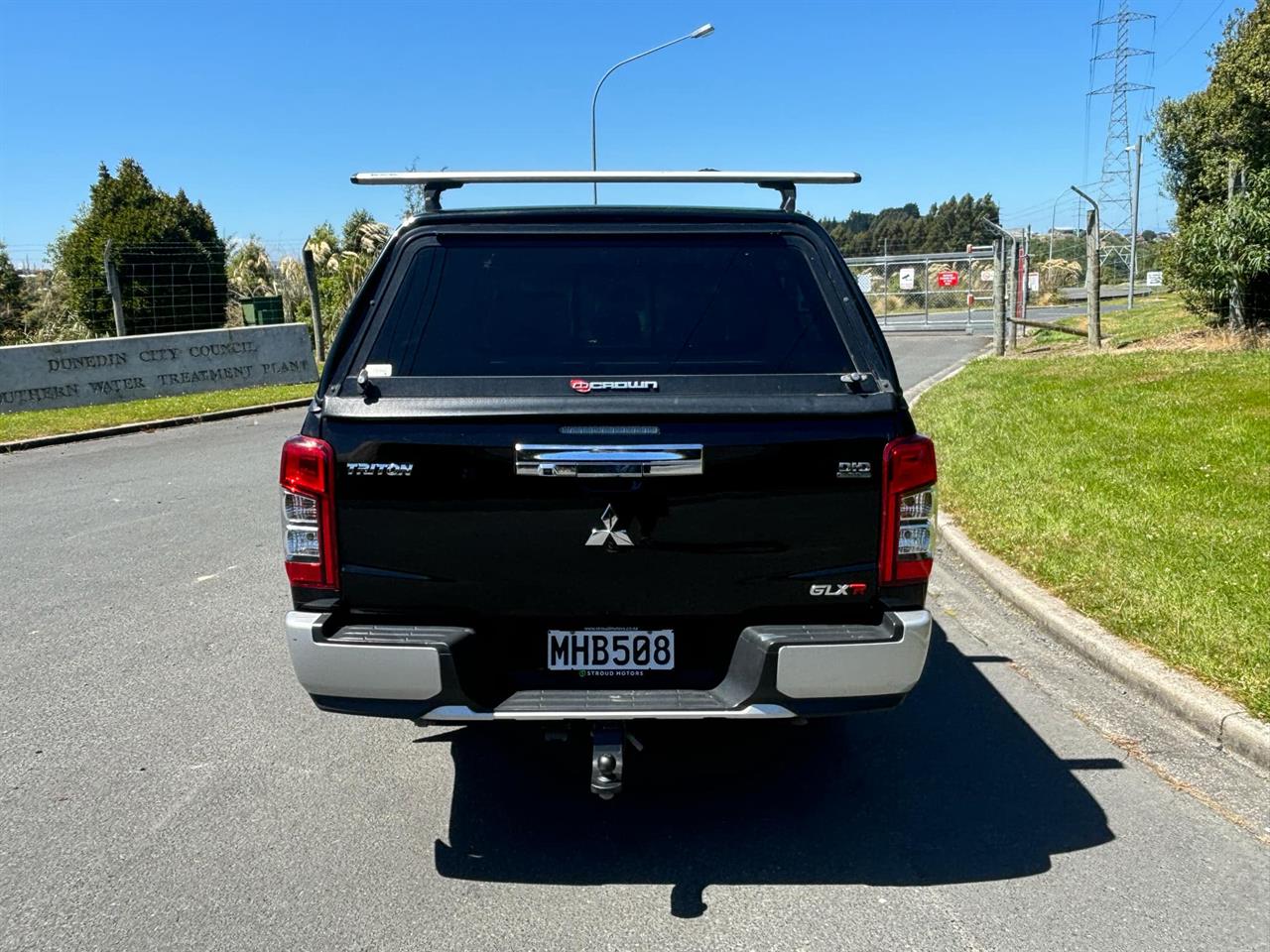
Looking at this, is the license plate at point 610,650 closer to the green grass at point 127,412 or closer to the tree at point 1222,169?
the green grass at point 127,412

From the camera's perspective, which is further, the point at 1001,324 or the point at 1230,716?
the point at 1001,324

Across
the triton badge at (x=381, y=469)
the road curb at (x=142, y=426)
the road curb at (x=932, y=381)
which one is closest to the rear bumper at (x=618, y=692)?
the triton badge at (x=381, y=469)

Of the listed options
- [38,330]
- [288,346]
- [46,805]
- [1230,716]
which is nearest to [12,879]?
[46,805]

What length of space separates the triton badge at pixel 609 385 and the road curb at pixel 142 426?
33.8 feet

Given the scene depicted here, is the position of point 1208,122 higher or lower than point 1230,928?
higher

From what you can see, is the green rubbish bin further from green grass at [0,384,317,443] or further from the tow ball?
the tow ball

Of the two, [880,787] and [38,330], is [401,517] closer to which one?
[880,787]

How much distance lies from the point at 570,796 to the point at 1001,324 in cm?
2023

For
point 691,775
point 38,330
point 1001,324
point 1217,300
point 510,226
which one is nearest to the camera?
point 510,226

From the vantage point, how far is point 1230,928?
3059mm

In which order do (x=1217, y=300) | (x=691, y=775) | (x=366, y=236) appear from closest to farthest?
1. (x=691, y=775)
2. (x=1217, y=300)
3. (x=366, y=236)

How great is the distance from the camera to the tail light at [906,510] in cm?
325

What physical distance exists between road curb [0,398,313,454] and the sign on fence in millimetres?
2334

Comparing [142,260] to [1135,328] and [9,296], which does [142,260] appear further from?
[1135,328]
